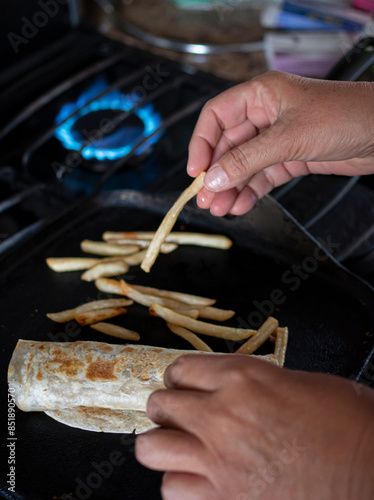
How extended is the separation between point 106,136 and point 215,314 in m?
1.98

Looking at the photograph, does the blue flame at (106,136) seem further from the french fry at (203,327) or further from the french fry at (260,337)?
the french fry at (260,337)

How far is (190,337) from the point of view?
8.94ft

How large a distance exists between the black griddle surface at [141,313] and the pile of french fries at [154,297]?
0.22 ft

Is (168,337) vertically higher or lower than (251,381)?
lower

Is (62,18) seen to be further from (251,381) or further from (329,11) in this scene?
(251,381)

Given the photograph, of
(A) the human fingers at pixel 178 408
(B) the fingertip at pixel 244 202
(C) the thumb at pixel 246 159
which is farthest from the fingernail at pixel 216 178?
(A) the human fingers at pixel 178 408

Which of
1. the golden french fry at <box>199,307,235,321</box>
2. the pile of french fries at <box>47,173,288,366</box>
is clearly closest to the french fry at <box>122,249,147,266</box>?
the pile of french fries at <box>47,173,288,366</box>

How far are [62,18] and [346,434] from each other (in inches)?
179

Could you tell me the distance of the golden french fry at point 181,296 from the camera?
2920 mm

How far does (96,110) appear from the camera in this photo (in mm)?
4465

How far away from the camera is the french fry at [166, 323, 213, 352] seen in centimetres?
266

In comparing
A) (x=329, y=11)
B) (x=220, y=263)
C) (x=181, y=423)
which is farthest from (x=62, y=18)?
(x=181, y=423)

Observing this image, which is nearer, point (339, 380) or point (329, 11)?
point (339, 380)

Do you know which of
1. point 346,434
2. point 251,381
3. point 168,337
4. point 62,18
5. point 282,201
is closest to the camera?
point 346,434
